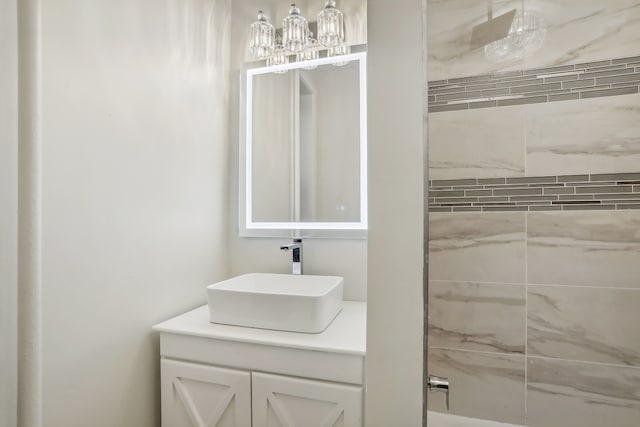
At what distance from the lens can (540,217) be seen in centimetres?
122

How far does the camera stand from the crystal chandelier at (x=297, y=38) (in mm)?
1489

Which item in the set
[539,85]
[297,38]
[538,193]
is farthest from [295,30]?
[538,193]

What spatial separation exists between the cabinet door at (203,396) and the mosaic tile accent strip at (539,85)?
1.21 m

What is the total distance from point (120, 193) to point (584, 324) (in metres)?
1.62

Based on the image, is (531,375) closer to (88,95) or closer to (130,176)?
(130,176)

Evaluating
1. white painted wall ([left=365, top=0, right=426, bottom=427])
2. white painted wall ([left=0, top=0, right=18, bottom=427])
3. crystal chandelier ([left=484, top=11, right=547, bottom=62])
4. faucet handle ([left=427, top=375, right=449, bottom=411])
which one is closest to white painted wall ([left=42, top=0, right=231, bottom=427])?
white painted wall ([left=0, top=0, right=18, bottom=427])

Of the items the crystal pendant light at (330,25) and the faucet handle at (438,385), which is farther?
the crystal pendant light at (330,25)

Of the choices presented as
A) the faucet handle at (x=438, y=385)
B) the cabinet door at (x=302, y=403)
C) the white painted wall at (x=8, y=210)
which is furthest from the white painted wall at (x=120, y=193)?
the faucet handle at (x=438, y=385)

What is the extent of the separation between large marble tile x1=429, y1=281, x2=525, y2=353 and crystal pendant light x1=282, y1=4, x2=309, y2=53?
46.7 inches

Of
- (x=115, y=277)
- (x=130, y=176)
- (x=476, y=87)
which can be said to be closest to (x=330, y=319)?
(x=115, y=277)

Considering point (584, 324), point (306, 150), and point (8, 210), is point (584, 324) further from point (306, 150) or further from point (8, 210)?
point (8, 210)

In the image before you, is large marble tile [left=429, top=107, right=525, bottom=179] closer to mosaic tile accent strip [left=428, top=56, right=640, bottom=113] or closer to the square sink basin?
mosaic tile accent strip [left=428, top=56, right=640, bottom=113]

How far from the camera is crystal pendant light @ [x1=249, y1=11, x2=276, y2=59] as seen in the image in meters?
1.58

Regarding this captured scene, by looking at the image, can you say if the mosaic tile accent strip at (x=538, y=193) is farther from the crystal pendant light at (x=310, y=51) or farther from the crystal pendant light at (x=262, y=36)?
the crystal pendant light at (x=262, y=36)
